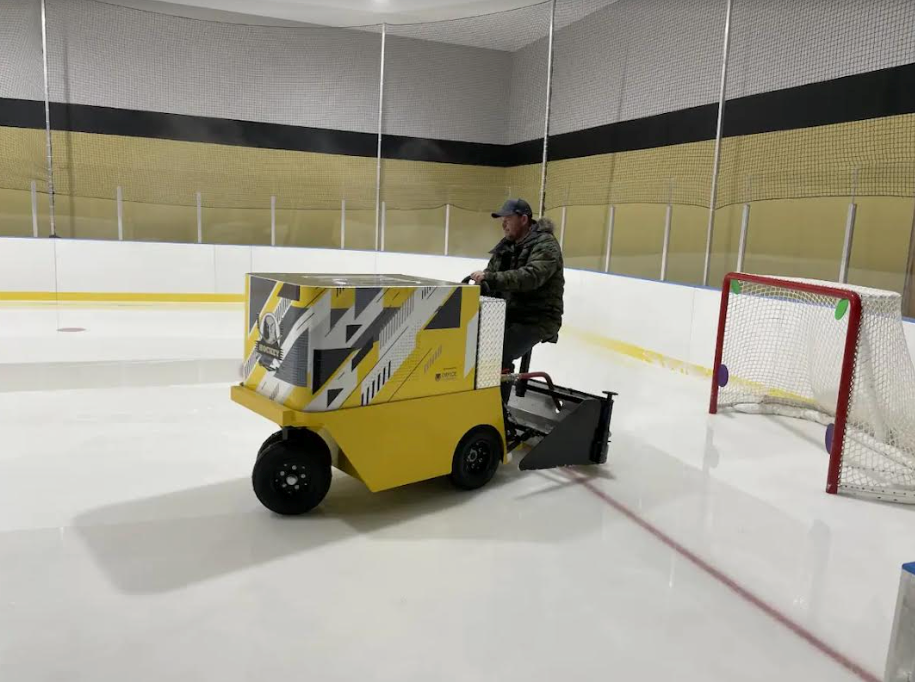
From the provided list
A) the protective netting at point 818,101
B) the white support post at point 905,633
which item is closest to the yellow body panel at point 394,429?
the white support post at point 905,633

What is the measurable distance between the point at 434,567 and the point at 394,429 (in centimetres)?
53

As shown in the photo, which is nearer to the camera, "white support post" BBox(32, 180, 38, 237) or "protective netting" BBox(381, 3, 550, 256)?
"white support post" BBox(32, 180, 38, 237)

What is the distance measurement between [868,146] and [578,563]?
4853mm

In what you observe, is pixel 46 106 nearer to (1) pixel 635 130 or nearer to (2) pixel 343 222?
(2) pixel 343 222

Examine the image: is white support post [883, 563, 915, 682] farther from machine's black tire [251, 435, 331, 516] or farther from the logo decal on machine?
the logo decal on machine

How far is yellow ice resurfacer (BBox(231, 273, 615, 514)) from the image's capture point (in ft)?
7.35

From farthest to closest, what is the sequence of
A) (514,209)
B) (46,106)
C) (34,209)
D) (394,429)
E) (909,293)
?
(46,106), (34,209), (909,293), (514,209), (394,429)

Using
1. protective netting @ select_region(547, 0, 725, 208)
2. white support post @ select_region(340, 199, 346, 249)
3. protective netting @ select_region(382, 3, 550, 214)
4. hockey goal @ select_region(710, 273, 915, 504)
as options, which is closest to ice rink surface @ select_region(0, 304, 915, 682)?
hockey goal @ select_region(710, 273, 915, 504)

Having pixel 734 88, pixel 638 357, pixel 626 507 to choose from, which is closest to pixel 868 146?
pixel 734 88

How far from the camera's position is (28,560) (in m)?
2.02

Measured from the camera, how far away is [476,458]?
8.87 feet

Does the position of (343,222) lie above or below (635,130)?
below

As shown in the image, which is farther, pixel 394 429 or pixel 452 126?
pixel 452 126

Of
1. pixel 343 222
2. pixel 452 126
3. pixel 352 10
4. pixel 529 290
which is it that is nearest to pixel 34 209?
pixel 343 222
